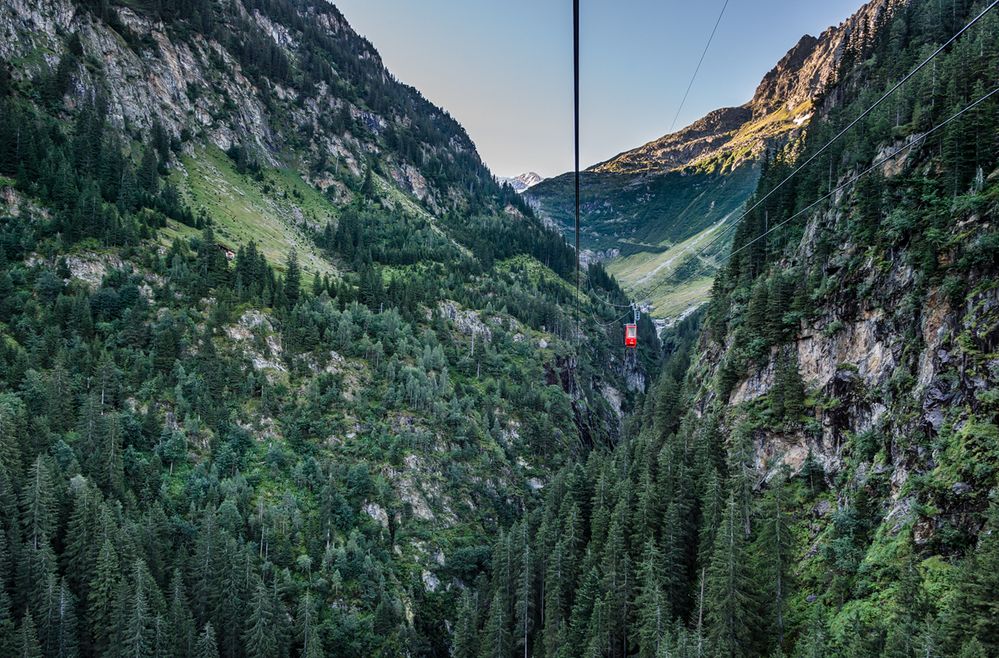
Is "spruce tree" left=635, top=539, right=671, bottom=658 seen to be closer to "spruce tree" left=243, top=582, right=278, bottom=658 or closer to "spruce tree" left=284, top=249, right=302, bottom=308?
"spruce tree" left=243, top=582, right=278, bottom=658

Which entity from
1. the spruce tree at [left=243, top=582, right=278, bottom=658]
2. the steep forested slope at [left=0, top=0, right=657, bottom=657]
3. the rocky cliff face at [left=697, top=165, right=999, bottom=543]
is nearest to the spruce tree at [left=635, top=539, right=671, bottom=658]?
the rocky cliff face at [left=697, top=165, right=999, bottom=543]

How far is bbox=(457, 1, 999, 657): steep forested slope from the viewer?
35969 mm

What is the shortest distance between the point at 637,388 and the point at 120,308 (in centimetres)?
15187

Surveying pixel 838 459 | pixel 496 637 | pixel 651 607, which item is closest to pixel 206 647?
pixel 496 637

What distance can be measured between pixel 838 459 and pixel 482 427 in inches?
3262

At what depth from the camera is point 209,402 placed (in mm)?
93125

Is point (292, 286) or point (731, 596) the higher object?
point (292, 286)

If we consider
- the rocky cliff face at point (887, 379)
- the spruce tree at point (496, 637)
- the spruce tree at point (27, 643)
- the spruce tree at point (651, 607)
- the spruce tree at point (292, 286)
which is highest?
the spruce tree at point (292, 286)

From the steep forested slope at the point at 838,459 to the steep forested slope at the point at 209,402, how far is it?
27.2 meters

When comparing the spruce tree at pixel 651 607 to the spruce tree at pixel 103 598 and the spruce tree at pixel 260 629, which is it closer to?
the spruce tree at pixel 260 629

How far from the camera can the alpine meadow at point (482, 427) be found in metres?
41.0

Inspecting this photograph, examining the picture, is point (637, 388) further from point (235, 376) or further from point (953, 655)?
point (953, 655)

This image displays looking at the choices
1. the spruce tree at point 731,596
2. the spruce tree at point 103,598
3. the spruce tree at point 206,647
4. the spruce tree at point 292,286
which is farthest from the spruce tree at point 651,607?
the spruce tree at point 292,286

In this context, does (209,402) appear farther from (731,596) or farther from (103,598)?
(731,596)
